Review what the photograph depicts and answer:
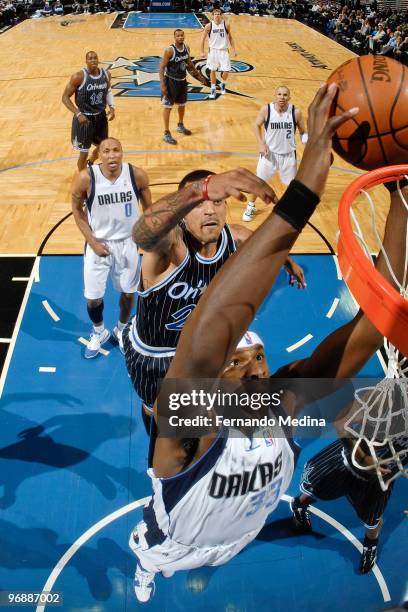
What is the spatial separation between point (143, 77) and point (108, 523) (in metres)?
13.0

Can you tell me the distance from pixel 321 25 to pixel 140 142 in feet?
60.7

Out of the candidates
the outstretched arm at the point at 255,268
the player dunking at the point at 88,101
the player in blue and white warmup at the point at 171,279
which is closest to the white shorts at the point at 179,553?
the player in blue and white warmup at the point at 171,279

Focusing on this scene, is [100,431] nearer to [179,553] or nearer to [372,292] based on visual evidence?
[179,553]

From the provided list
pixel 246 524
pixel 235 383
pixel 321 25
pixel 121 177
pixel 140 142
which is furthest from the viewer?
pixel 321 25

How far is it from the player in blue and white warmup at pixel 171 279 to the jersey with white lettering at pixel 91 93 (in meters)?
4.85

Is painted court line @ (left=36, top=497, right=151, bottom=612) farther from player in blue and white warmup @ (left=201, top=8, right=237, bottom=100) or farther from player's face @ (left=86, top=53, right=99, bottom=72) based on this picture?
player in blue and white warmup @ (left=201, top=8, right=237, bottom=100)

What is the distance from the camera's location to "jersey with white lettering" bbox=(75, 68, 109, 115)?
24.2ft

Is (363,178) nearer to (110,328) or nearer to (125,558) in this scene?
(125,558)

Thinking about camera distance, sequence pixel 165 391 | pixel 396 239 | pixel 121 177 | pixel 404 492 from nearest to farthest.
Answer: pixel 165 391 < pixel 396 239 < pixel 404 492 < pixel 121 177

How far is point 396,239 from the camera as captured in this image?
1832mm

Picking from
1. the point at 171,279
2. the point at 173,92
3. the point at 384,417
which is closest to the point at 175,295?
the point at 171,279

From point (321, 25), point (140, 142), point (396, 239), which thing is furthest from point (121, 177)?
point (321, 25)

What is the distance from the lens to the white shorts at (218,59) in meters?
11.6

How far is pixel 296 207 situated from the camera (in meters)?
1.11
